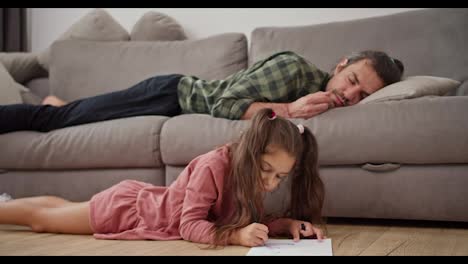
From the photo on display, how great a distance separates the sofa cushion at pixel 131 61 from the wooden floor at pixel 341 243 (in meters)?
1.19

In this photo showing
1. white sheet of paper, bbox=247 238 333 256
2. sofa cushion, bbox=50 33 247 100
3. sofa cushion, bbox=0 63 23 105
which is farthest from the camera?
sofa cushion, bbox=50 33 247 100

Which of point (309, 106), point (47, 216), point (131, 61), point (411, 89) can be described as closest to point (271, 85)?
point (309, 106)

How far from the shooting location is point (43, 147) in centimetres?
232

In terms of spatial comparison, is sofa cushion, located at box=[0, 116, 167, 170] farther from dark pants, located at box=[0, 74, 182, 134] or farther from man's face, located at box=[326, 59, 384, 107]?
man's face, located at box=[326, 59, 384, 107]

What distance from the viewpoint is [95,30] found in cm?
331

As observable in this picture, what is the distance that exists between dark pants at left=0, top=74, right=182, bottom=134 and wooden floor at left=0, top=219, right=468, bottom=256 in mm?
619

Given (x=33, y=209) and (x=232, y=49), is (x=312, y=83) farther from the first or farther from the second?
(x=33, y=209)

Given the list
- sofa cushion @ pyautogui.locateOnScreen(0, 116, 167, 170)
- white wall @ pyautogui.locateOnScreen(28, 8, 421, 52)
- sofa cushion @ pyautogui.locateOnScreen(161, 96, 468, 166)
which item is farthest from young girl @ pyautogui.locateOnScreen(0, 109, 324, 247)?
white wall @ pyautogui.locateOnScreen(28, 8, 421, 52)

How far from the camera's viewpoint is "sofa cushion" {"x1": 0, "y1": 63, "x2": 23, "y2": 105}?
2.79 m

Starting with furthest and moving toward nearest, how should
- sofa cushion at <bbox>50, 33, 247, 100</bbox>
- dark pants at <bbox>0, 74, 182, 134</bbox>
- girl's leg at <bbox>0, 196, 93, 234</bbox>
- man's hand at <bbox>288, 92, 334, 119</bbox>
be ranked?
sofa cushion at <bbox>50, 33, 247, 100</bbox>
dark pants at <bbox>0, 74, 182, 134</bbox>
man's hand at <bbox>288, 92, 334, 119</bbox>
girl's leg at <bbox>0, 196, 93, 234</bbox>

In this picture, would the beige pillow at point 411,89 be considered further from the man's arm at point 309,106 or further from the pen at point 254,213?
the pen at point 254,213

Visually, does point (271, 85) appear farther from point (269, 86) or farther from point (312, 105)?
point (312, 105)

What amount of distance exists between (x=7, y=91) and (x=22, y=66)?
1.64 feet
